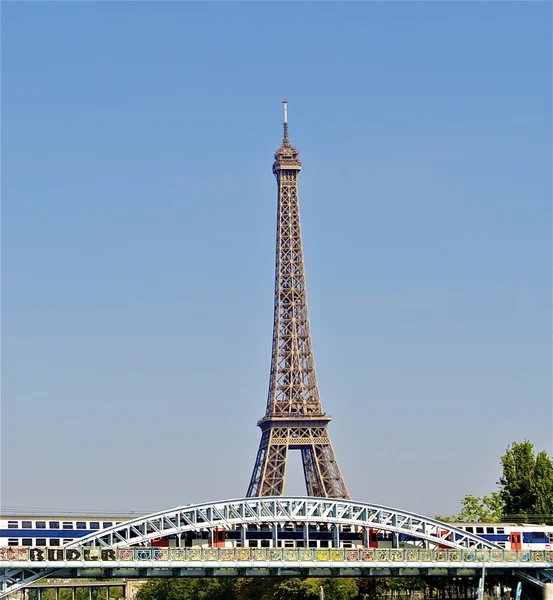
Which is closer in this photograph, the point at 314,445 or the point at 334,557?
the point at 334,557

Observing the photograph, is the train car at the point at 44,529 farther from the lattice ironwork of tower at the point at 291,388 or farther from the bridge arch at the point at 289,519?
the lattice ironwork of tower at the point at 291,388

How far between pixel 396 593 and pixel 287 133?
3063 inches

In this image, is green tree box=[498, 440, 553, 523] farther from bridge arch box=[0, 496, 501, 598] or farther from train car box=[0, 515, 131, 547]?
train car box=[0, 515, 131, 547]

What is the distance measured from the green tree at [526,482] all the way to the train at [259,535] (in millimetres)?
18802

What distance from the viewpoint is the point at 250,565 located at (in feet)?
297

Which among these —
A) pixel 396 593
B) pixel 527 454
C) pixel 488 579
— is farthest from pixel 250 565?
pixel 527 454

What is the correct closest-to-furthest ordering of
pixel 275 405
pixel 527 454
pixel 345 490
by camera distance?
pixel 527 454, pixel 345 490, pixel 275 405

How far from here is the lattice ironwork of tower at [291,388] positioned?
151375 millimetres

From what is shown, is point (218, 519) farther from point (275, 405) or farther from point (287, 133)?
point (287, 133)

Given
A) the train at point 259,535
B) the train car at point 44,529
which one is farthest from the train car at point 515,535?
the train car at point 44,529

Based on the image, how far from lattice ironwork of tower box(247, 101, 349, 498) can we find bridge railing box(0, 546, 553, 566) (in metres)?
51.9

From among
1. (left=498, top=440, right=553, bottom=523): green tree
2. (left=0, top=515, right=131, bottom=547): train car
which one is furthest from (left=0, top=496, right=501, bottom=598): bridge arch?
(left=498, top=440, right=553, bottom=523): green tree

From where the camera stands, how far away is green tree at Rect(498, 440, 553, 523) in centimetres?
13100

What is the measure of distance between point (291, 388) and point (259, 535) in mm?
50430
